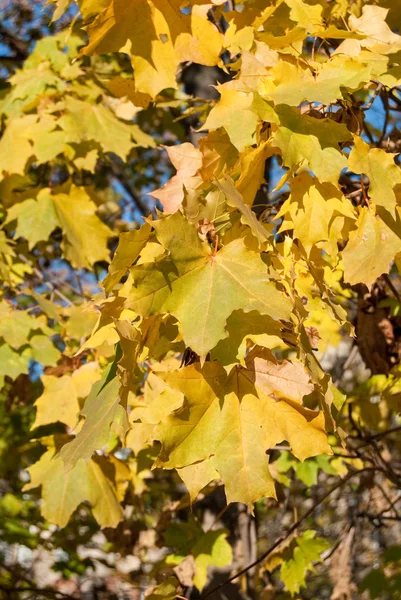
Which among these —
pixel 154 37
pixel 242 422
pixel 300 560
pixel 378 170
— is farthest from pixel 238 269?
pixel 300 560

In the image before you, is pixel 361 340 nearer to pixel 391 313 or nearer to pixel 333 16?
pixel 391 313

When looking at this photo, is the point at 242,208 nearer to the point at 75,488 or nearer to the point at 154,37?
the point at 154,37

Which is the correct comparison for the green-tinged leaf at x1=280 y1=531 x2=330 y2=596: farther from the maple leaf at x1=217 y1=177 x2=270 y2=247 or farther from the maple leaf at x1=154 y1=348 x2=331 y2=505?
the maple leaf at x1=217 y1=177 x2=270 y2=247

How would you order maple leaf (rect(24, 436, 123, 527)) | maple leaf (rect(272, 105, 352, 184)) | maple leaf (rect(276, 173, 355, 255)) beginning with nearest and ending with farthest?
1. maple leaf (rect(272, 105, 352, 184))
2. maple leaf (rect(276, 173, 355, 255))
3. maple leaf (rect(24, 436, 123, 527))

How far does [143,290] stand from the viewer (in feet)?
4.06

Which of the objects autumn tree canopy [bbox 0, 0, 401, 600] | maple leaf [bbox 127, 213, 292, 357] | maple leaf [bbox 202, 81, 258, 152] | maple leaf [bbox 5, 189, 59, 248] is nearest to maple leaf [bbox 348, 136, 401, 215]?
autumn tree canopy [bbox 0, 0, 401, 600]

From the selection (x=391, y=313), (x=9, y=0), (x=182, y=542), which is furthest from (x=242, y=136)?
(x=9, y=0)

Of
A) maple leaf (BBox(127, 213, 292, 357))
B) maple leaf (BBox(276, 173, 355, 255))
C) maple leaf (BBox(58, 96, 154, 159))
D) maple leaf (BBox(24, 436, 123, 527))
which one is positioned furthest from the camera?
maple leaf (BBox(58, 96, 154, 159))

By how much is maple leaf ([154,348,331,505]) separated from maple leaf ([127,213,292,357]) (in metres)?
0.13

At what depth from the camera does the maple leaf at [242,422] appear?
131 centimetres

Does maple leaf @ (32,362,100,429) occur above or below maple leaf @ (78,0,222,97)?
below

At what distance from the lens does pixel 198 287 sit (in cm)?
127

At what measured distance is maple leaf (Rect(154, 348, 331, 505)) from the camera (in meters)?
1.31

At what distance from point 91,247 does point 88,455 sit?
6.56ft
